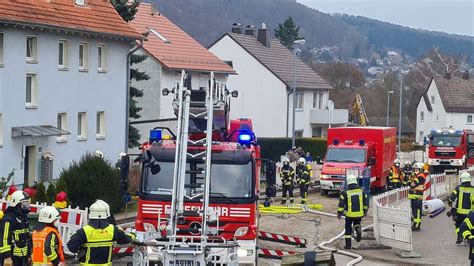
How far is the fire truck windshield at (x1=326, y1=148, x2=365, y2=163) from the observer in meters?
35.3

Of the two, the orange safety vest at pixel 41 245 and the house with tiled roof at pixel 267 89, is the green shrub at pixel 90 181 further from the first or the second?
the house with tiled roof at pixel 267 89

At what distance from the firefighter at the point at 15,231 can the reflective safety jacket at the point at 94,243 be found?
2870mm

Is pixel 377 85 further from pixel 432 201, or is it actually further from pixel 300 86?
pixel 432 201

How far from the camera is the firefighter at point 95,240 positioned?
40.5 ft

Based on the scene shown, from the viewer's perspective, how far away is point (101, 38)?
129ft

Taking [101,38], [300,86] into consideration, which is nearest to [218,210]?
[101,38]

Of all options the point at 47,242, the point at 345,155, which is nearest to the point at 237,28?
the point at 345,155

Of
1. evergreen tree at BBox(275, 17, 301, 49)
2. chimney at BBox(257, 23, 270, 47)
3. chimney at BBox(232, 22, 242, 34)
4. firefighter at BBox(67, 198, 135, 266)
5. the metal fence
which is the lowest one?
the metal fence

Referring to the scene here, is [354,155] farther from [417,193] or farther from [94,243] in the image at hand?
[94,243]

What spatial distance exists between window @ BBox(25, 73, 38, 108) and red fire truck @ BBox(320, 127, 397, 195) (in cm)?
1065

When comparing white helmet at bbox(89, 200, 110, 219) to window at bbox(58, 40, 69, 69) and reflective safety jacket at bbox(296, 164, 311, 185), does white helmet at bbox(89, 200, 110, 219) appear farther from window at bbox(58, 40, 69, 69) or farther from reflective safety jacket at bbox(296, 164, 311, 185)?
window at bbox(58, 40, 69, 69)

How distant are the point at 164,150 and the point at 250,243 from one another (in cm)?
224

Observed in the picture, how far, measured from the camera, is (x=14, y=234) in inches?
591

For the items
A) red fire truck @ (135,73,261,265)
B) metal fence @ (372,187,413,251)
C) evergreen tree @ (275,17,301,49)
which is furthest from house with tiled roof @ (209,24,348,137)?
evergreen tree @ (275,17,301,49)
